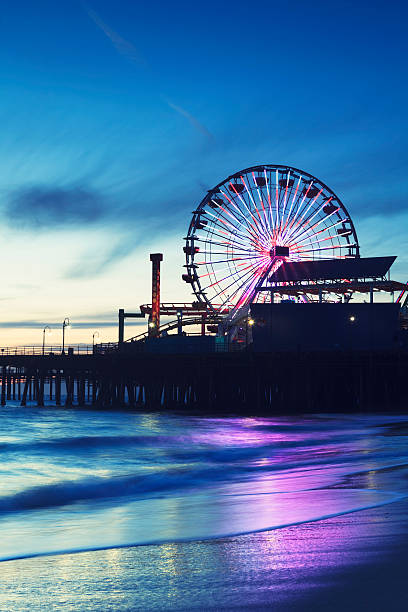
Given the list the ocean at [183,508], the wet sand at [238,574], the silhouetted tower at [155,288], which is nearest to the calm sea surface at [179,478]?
the ocean at [183,508]

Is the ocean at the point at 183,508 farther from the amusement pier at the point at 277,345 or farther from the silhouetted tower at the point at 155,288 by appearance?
the silhouetted tower at the point at 155,288

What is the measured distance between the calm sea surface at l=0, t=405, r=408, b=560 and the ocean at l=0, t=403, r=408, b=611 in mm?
51

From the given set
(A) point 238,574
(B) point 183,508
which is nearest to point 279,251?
(B) point 183,508

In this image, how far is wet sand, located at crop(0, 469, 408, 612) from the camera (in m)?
5.32

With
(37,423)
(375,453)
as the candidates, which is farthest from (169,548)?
(37,423)

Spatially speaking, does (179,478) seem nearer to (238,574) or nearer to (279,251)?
(238,574)

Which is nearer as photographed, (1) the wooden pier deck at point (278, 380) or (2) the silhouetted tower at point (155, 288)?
(1) the wooden pier deck at point (278, 380)

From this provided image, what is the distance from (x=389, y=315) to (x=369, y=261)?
8466 mm

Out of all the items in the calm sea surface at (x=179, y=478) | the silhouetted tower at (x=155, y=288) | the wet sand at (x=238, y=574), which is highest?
the silhouetted tower at (x=155, y=288)

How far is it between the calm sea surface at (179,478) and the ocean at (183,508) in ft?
0.17

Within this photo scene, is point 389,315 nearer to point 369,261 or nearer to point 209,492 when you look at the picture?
point 369,261

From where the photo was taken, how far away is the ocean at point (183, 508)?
608cm

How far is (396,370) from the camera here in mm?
48656

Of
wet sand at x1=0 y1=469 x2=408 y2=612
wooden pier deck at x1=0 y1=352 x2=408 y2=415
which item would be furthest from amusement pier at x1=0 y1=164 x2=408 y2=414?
wet sand at x1=0 y1=469 x2=408 y2=612
